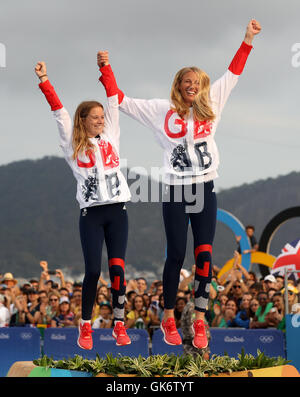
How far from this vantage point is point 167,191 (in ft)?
24.7

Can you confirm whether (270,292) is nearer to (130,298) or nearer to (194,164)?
(130,298)

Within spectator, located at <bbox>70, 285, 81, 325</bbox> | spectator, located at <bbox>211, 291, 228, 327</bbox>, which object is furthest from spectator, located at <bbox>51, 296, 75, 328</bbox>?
spectator, located at <bbox>211, 291, 228, 327</bbox>

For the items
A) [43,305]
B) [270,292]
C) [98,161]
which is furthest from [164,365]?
[43,305]

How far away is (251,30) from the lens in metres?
7.56

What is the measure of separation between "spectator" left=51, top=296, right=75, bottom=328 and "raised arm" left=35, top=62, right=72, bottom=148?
664 centimetres

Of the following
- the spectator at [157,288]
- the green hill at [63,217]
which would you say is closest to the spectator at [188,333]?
the spectator at [157,288]

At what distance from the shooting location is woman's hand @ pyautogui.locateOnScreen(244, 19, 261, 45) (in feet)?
24.8

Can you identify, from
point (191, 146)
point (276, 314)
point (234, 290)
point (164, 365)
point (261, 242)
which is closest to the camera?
point (164, 365)

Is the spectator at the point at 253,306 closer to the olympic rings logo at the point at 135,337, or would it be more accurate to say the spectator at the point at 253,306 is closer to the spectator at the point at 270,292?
the spectator at the point at 270,292

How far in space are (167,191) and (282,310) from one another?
5.53 meters

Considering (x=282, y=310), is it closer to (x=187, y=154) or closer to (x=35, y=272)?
(x=187, y=154)

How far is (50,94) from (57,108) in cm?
18
